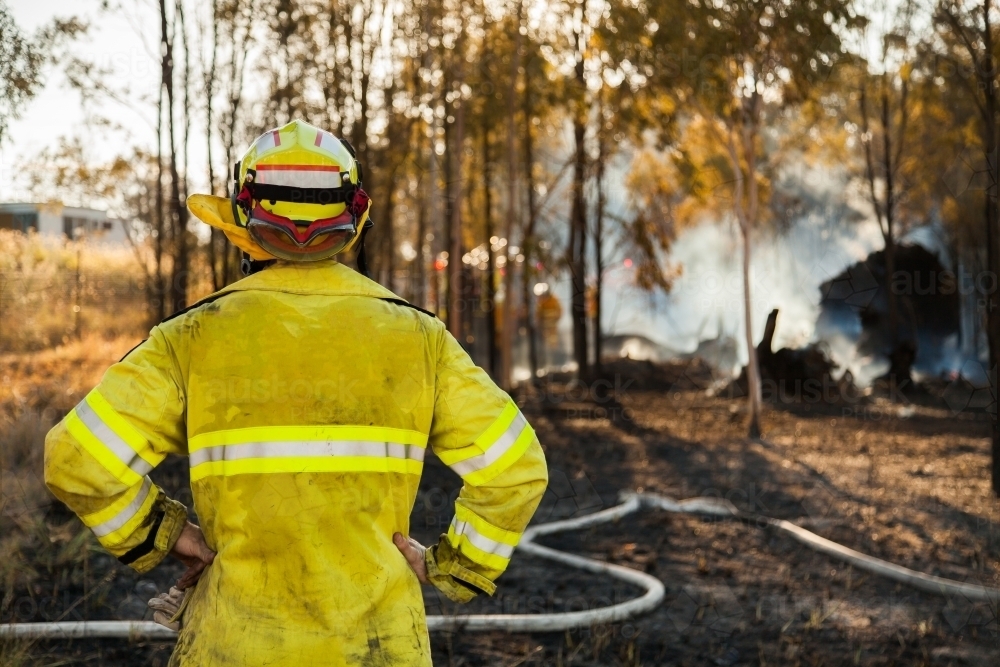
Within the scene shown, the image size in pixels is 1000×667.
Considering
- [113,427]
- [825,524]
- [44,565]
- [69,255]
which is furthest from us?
[69,255]

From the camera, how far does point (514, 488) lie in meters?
2.36

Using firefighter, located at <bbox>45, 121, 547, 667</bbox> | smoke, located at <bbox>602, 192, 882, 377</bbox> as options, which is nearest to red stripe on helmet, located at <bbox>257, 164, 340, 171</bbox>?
firefighter, located at <bbox>45, 121, 547, 667</bbox>

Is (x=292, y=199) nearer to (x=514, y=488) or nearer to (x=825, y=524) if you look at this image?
(x=514, y=488)

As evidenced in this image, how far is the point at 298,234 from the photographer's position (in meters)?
2.35

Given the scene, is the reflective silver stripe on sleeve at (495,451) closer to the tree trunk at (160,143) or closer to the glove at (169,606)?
the glove at (169,606)

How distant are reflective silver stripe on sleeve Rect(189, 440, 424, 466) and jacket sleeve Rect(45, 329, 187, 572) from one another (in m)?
0.10

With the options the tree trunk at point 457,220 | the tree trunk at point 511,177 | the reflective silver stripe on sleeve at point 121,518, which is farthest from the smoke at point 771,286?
the reflective silver stripe on sleeve at point 121,518

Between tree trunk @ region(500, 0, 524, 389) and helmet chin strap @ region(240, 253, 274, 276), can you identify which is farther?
tree trunk @ region(500, 0, 524, 389)

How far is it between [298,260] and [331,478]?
499 mm

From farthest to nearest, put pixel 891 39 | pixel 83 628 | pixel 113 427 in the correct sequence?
pixel 891 39 < pixel 83 628 < pixel 113 427

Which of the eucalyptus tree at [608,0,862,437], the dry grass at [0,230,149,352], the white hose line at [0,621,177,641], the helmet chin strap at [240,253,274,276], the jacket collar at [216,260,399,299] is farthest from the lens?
the eucalyptus tree at [608,0,862,437]

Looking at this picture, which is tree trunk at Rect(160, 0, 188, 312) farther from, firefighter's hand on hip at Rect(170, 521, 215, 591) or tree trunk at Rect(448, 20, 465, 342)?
firefighter's hand on hip at Rect(170, 521, 215, 591)

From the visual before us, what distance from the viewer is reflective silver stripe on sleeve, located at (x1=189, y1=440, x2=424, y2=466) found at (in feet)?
7.38

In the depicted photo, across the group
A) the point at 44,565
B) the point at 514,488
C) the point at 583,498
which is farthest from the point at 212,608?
the point at 583,498
